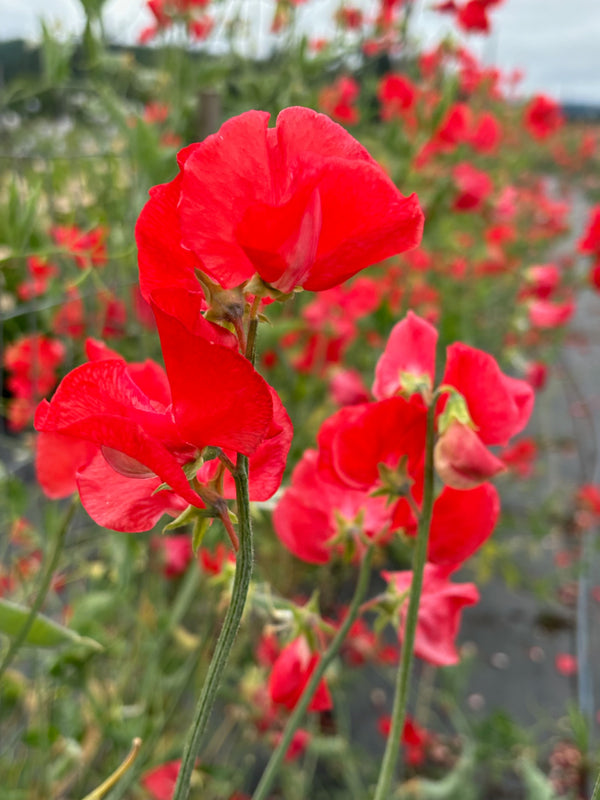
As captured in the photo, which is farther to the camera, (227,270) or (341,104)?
(341,104)

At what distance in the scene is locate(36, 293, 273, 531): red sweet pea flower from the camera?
21 centimetres

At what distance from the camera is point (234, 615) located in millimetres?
202

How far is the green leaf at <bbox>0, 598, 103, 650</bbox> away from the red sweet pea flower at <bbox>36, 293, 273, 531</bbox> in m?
0.21

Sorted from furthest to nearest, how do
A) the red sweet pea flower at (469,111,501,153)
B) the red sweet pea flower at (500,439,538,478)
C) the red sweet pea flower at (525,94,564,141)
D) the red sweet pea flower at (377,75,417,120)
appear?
the red sweet pea flower at (525,94,564,141)
the red sweet pea flower at (469,111,501,153)
the red sweet pea flower at (500,439,538,478)
the red sweet pea flower at (377,75,417,120)

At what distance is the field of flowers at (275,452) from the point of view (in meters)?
0.22

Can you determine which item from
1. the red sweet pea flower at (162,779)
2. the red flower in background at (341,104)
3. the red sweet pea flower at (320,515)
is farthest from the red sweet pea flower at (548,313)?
the red sweet pea flower at (320,515)

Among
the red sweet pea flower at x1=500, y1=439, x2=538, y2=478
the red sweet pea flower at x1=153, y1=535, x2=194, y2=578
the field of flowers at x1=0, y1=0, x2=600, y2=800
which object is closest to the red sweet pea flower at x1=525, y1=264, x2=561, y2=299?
the field of flowers at x1=0, y1=0, x2=600, y2=800

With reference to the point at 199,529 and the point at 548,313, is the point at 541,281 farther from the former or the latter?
the point at 199,529

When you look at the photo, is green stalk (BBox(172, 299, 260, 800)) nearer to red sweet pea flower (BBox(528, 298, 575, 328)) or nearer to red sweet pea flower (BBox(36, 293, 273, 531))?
red sweet pea flower (BBox(36, 293, 273, 531))

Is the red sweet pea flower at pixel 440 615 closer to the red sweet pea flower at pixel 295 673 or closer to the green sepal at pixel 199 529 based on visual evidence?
the red sweet pea flower at pixel 295 673

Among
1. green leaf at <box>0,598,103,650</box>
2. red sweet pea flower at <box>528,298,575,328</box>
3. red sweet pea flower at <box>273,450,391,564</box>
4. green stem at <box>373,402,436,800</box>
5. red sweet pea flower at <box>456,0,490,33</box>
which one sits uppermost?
red sweet pea flower at <box>456,0,490,33</box>

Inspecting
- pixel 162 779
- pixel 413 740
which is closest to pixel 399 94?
pixel 413 740

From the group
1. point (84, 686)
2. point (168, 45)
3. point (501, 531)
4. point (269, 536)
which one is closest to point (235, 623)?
point (84, 686)

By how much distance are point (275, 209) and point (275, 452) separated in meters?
0.08
